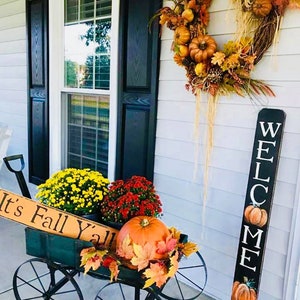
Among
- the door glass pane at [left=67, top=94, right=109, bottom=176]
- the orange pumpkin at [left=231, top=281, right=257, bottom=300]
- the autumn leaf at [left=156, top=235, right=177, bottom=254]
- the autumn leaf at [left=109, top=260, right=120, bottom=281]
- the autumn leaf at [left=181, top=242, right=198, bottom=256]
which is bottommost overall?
the orange pumpkin at [left=231, top=281, right=257, bottom=300]

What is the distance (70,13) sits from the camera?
2.99m

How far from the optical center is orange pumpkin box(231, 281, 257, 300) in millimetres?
1814

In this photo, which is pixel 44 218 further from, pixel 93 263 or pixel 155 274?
pixel 155 274

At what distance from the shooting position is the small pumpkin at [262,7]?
5.45 feet

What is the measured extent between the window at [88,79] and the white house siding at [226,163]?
26.8 inches

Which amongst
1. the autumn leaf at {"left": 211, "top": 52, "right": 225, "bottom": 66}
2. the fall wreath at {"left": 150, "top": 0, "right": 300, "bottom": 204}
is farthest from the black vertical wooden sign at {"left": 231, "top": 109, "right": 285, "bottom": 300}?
the autumn leaf at {"left": 211, "top": 52, "right": 225, "bottom": 66}

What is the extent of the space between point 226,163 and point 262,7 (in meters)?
0.90

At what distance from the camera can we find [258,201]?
5.89ft

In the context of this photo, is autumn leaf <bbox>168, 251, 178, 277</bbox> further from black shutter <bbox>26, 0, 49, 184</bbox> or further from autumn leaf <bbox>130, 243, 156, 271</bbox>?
black shutter <bbox>26, 0, 49, 184</bbox>

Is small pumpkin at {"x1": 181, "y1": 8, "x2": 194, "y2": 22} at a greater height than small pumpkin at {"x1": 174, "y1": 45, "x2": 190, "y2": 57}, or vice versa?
small pumpkin at {"x1": 181, "y1": 8, "x2": 194, "y2": 22}

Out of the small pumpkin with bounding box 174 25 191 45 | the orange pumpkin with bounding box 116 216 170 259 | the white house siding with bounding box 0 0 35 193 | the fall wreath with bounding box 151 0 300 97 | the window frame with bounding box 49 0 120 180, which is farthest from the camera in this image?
the white house siding with bounding box 0 0 35 193

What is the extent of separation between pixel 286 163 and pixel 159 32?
3.91 ft

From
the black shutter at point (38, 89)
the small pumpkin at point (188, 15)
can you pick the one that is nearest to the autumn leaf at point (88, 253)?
the small pumpkin at point (188, 15)

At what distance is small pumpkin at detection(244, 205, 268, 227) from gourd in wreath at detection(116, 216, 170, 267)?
528mm
